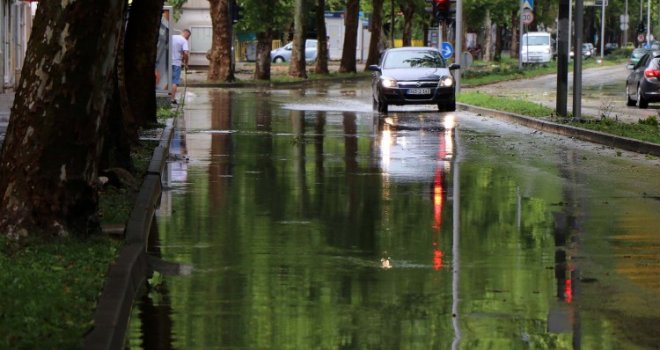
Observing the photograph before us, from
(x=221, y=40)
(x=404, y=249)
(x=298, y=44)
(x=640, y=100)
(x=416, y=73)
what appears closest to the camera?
(x=404, y=249)

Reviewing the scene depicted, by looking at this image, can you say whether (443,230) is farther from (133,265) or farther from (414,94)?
(414,94)

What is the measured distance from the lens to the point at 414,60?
119ft

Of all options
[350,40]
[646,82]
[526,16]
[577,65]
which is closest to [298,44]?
[350,40]

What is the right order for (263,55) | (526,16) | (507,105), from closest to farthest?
(507,105), (263,55), (526,16)

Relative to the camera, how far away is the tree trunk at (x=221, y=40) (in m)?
52.6

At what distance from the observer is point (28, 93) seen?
404 inches

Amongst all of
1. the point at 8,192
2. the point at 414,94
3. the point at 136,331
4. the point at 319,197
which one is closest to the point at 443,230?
the point at 319,197

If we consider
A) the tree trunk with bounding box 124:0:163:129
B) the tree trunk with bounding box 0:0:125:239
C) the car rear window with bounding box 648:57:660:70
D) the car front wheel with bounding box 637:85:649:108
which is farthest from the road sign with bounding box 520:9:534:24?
the tree trunk with bounding box 0:0:125:239

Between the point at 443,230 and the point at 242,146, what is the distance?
33.5 ft

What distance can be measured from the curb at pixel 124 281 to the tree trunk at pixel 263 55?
137ft

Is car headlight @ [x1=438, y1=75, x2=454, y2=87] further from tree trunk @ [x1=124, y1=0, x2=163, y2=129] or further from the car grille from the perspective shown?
tree trunk @ [x1=124, y1=0, x2=163, y2=129]

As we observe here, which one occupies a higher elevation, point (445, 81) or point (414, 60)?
point (414, 60)

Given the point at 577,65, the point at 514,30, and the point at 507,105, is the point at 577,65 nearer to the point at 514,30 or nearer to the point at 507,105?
the point at 507,105

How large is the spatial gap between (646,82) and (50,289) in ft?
97.5
